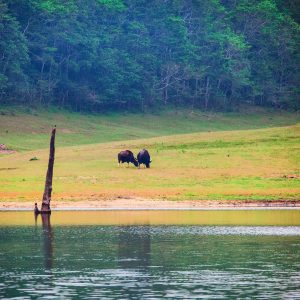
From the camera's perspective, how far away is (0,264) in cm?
3491

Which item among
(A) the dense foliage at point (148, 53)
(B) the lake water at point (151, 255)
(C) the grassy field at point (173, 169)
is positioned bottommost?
(B) the lake water at point (151, 255)

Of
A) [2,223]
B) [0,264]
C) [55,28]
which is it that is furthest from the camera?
[55,28]

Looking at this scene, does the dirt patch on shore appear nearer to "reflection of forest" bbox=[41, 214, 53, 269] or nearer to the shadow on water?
the shadow on water

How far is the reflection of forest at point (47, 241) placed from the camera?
35656mm

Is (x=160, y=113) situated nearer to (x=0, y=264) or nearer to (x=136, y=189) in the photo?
(x=136, y=189)

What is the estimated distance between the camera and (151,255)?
37.0m

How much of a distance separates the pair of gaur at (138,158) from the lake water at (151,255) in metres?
14.0

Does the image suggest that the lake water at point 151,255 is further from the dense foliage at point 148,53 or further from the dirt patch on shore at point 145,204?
the dense foliage at point 148,53

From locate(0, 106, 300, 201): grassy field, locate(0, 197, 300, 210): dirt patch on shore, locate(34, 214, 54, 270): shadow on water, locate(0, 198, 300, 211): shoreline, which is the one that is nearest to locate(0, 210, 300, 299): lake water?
locate(34, 214, 54, 270): shadow on water

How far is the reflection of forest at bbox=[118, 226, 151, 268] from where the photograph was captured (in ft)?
115

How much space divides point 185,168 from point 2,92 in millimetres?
47188

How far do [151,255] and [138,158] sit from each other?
102ft

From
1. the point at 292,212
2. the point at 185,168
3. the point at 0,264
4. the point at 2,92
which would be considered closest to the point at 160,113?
the point at 2,92

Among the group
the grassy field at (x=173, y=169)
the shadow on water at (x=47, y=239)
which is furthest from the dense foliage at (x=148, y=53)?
the shadow on water at (x=47, y=239)
